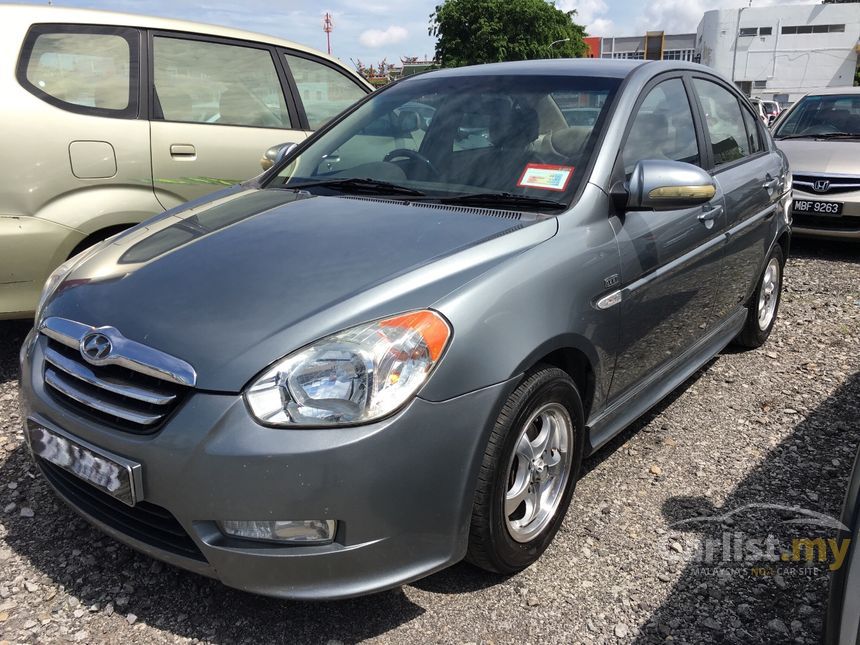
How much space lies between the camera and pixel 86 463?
1993mm

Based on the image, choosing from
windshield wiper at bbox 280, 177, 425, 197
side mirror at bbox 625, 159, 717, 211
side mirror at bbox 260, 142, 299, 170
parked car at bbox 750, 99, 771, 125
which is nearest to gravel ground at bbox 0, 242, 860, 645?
side mirror at bbox 625, 159, 717, 211

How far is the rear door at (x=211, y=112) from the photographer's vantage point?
411cm

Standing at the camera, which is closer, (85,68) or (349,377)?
(349,377)

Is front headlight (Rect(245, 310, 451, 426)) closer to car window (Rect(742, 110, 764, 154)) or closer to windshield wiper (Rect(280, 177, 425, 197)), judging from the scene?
windshield wiper (Rect(280, 177, 425, 197))

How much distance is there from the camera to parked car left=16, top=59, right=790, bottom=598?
1.82 metres

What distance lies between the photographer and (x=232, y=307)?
2031 millimetres

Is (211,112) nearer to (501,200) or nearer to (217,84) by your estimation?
(217,84)

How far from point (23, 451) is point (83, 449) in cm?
136

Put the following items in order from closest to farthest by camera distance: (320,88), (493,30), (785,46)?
(320,88), (493,30), (785,46)

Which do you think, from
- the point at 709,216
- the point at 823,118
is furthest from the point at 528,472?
the point at 823,118

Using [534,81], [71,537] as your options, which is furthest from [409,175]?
[71,537]

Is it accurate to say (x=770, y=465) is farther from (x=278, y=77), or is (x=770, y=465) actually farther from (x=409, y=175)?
(x=278, y=77)

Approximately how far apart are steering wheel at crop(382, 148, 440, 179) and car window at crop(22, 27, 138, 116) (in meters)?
1.79

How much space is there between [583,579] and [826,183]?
A: 585 cm
